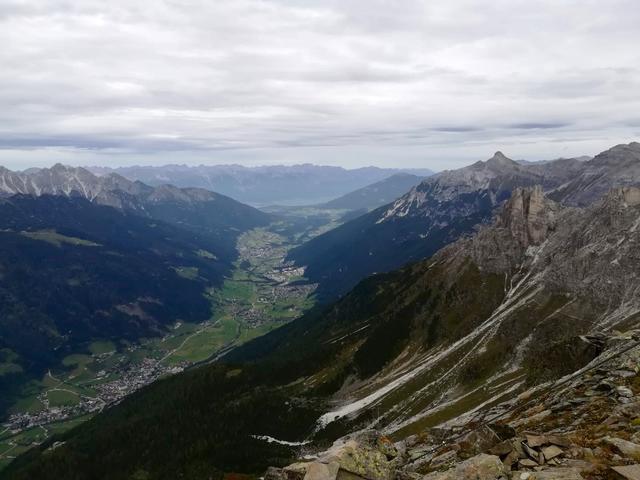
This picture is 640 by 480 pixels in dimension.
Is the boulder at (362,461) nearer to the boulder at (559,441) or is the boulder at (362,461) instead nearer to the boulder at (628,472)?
the boulder at (559,441)

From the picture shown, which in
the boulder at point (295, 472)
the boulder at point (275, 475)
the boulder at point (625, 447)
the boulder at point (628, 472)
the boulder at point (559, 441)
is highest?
the boulder at point (628, 472)

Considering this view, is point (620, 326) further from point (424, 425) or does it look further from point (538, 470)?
point (538, 470)

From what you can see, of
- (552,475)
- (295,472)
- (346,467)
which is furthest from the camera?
(295,472)

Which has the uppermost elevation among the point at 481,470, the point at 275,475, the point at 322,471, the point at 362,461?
the point at 481,470

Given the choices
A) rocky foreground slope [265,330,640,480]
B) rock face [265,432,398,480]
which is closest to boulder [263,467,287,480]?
rock face [265,432,398,480]

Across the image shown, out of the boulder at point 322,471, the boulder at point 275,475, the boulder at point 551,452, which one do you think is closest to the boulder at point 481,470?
the boulder at point 551,452

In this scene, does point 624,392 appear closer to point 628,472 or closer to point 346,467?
point 628,472

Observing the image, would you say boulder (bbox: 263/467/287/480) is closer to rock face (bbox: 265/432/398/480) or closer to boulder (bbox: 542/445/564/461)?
rock face (bbox: 265/432/398/480)

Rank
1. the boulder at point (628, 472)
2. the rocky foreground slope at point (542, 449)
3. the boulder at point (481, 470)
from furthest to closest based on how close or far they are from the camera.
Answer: the boulder at point (481, 470) < the rocky foreground slope at point (542, 449) < the boulder at point (628, 472)

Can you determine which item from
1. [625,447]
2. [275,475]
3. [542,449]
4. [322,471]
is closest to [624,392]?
[625,447]
